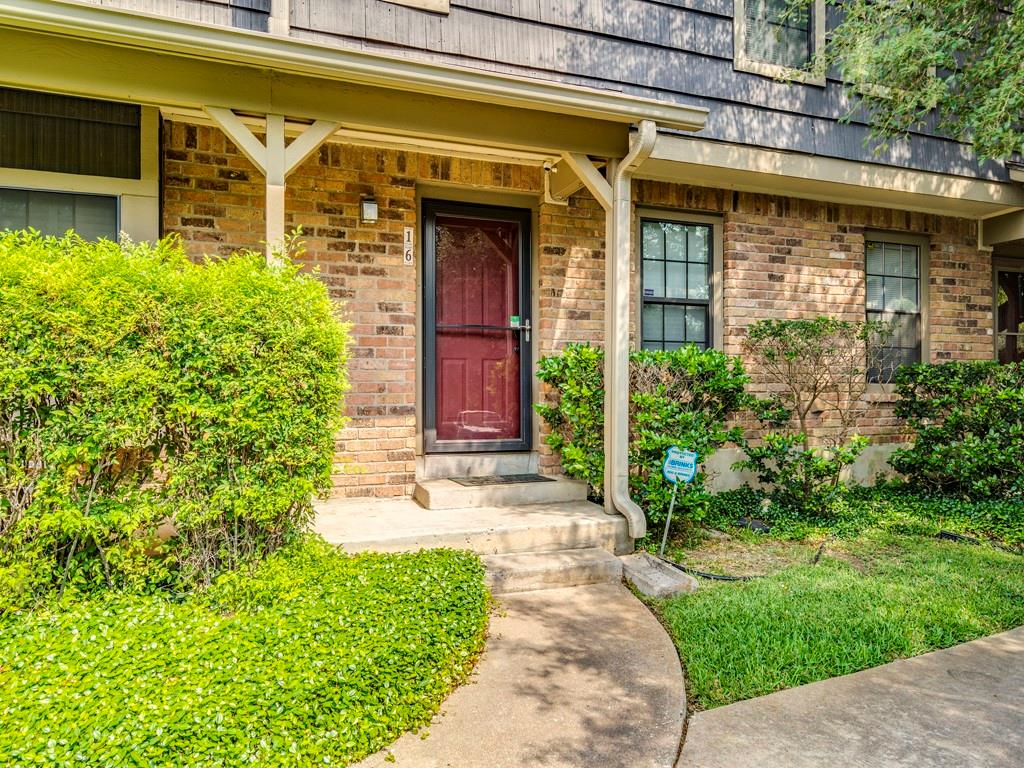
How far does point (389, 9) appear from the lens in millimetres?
4496

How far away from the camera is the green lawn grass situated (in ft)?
9.17

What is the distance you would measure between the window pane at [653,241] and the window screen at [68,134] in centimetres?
396

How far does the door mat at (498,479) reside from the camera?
15.6ft

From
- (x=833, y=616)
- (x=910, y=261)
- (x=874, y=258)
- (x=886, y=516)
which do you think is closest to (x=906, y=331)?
(x=910, y=261)

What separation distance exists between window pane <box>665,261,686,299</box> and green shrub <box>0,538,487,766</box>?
12.4 ft

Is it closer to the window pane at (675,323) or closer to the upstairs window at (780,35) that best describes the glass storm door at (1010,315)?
the upstairs window at (780,35)

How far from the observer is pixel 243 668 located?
2219 millimetres

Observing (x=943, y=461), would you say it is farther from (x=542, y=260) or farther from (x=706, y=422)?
(x=542, y=260)

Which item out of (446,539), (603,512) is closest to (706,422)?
(603,512)

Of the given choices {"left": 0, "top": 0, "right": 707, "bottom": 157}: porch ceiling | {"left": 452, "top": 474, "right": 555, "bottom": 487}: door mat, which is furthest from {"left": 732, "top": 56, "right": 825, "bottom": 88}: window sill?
{"left": 452, "top": 474, "right": 555, "bottom": 487}: door mat

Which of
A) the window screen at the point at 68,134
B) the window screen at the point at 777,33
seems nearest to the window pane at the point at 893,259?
the window screen at the point at 777,33

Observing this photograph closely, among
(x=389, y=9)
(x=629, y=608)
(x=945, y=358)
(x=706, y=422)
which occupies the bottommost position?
(x=629, y=608)

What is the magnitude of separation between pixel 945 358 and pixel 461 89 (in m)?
5.91

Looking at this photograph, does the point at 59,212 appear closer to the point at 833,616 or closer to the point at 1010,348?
the point at 833,616
